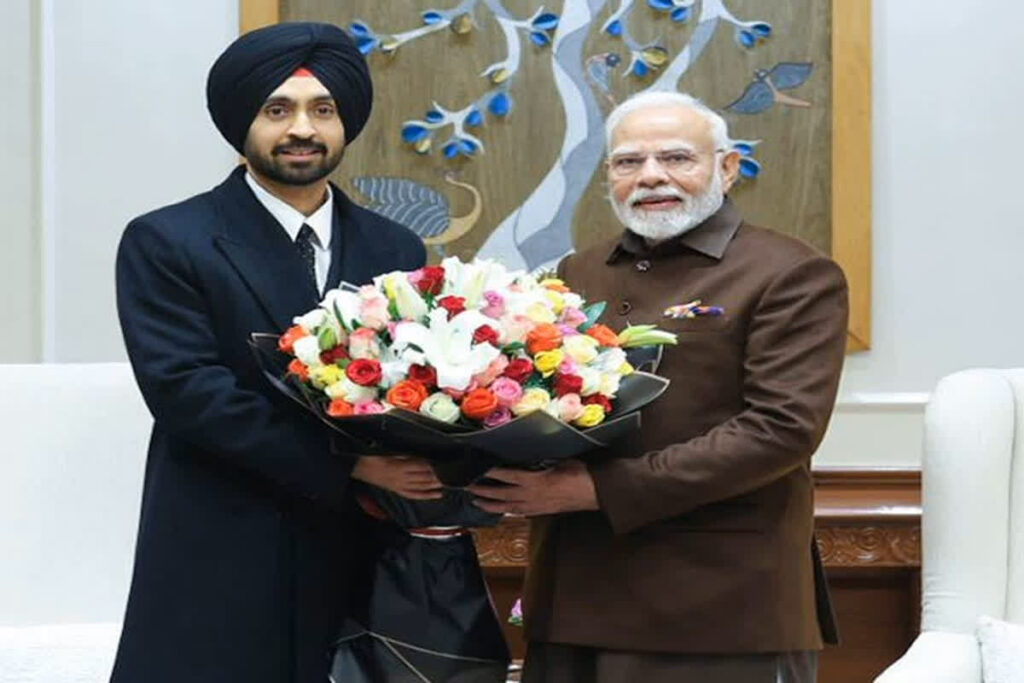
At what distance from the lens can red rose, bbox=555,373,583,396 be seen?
86.8 inches

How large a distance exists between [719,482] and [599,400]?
0.76 feet

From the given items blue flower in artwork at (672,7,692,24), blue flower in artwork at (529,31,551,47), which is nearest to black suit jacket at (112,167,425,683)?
blue flower in artwork at (529,31,551,47)

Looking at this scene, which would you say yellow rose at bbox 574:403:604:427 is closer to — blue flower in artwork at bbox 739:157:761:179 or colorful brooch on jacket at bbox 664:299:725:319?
colorful brooch on jacket at bbox 664:299:725:319

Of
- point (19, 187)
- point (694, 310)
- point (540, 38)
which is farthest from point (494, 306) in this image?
point (19, 187)

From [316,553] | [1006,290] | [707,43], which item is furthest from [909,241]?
[316,553]

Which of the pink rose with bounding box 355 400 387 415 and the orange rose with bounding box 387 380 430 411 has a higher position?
the orange rose with bounding box 387 380 430 411

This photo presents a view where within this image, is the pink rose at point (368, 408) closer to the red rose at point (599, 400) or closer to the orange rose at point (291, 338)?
the orange rose at point (291, 338)

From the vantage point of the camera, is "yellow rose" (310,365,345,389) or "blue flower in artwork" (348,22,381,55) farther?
"blue flower in artwork" (348,22,381,55)

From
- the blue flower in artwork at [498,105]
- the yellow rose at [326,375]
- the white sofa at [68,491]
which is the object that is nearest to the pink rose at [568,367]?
the yellow rose at [326,375]

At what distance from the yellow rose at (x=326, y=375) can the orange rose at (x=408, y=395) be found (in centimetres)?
9

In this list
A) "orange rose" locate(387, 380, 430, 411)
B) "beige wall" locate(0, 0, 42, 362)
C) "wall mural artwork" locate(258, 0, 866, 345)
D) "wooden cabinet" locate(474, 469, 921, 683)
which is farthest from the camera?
"wall mural artwork" locate(258, 0, 866, 345)

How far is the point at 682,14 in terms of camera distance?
13.3 feet

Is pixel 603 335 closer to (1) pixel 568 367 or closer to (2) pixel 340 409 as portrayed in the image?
(1) pixel 568 367

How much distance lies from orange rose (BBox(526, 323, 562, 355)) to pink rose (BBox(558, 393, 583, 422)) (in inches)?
3.0
